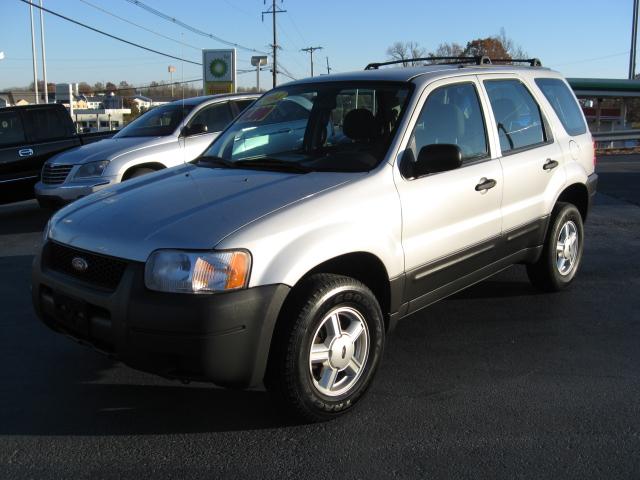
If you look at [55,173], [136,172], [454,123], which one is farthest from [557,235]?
[55,173]

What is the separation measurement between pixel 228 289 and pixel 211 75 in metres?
25.7

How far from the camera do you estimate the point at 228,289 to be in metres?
2.97

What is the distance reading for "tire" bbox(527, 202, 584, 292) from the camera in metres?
5.38

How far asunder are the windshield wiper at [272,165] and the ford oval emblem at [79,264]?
48.8 inches

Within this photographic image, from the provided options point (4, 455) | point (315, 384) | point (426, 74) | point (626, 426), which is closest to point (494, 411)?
point (626, 426)

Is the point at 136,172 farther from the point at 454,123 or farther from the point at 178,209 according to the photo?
the point at 178,209

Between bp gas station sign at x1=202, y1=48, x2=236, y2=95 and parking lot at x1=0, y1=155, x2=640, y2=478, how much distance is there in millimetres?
23085

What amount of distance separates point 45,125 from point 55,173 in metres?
2.09

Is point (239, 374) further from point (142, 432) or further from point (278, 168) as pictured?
point (278, 168)

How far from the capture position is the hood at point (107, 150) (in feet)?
28.2

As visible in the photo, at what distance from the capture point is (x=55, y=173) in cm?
881

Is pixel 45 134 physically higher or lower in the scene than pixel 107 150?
higher

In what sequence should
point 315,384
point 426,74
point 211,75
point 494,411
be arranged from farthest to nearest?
point 211,75
point 426,74
point 494,411
point 315,384

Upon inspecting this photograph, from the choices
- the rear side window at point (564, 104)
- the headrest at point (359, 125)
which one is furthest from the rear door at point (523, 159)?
the headrest at point (359, 125)
